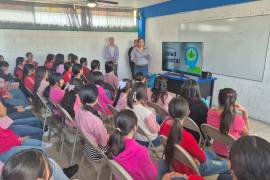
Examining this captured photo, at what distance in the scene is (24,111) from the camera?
2895 mm

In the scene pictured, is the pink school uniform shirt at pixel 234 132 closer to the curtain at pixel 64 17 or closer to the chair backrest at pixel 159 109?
the chair backrest at pixel 159 109

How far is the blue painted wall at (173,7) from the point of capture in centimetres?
469

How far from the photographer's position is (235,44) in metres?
4.32

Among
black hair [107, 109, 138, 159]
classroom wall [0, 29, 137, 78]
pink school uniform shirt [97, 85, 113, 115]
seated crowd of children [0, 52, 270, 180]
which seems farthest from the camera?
classroom wall [0, 29, 137, 78]

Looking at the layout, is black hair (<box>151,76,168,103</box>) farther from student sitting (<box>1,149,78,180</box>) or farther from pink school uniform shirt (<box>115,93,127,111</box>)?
student sitting (<box>1,149,78,180</box>)

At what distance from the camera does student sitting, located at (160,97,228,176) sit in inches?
57.7

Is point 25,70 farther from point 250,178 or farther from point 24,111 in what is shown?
point 250,178

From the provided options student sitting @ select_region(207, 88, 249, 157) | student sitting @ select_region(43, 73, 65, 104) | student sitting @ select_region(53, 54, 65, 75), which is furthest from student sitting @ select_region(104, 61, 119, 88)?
student sitting @ select_region(207, 88, 249, 157)

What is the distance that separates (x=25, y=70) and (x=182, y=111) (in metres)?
3.30

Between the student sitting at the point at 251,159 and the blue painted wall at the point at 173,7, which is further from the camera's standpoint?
the blue painted wall at the point at 173,7

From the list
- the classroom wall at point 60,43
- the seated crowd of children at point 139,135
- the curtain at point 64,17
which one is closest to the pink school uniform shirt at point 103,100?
the seated crowd of children at point 139,135

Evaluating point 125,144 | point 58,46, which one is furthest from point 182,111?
point 58,46

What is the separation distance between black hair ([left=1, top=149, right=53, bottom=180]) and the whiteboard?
3.88 meters

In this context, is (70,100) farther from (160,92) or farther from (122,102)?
(160,92)
